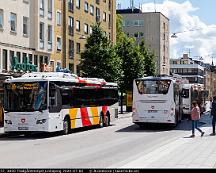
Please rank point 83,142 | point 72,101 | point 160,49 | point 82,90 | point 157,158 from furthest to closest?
point 160,49, point 82,90, point 72,101, point 83,142, point 157,158

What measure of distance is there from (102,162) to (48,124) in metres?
10.3

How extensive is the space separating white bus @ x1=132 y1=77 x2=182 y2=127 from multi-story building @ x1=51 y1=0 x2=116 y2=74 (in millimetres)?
26532

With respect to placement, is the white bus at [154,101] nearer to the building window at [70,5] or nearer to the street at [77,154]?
the street at [77,154]

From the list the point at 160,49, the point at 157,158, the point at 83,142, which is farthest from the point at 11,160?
the point at 160,49

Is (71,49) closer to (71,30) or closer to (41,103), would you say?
(71,30)

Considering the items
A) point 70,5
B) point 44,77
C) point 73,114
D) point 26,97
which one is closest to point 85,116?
point 73,114

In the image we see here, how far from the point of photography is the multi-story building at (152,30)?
370ft

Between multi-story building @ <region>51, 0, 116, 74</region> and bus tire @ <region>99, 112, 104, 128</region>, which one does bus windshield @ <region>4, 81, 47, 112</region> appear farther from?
multi-story building @ <region>51, 0, 116, 74</region>

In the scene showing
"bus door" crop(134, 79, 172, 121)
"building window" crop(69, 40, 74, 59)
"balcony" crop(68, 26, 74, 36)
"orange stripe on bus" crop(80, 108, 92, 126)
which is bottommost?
"orange stripe on bus" crop(80, 108, 92, 126)

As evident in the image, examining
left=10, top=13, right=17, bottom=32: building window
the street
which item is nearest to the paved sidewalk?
the street

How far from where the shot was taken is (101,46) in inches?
1933

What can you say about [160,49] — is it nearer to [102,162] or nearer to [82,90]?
[82,90]

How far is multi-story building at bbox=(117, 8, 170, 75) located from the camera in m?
113

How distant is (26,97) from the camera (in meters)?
24.3
